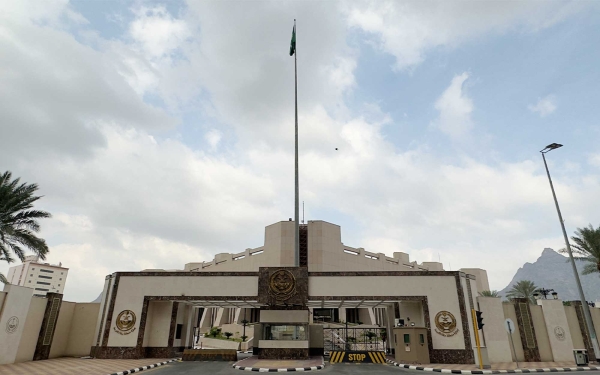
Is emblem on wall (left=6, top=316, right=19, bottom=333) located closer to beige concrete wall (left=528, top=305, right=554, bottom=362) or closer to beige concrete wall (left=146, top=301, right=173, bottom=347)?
beige concrete wall (left=146, top=301, right=173, bottom=347)

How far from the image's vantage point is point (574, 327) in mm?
25766

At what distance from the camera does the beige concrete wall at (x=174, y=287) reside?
25.3 meters

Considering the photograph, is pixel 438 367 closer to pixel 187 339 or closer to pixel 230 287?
pixel 230 287

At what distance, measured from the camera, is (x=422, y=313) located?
25.6 metres

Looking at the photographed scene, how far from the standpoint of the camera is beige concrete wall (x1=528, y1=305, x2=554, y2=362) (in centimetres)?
2488

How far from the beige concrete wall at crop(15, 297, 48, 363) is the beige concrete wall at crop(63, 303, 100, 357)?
2990mm

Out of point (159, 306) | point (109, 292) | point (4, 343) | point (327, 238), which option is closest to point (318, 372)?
point (159, 306)

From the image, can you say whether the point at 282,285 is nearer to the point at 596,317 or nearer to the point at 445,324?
the point at 445,324

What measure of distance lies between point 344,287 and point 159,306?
46.2 ft

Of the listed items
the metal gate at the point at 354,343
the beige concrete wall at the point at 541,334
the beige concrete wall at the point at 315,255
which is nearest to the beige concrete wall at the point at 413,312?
the metal gate at the point at 354,343

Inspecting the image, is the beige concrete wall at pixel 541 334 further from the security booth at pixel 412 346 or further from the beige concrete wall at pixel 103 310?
the beige concrete wall at pixel 103 310

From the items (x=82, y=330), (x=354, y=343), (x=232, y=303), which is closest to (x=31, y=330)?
(x=82, y=330)

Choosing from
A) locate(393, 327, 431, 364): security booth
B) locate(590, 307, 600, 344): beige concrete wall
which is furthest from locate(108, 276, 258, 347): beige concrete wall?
locate(590, 307, 600, 344): beige concrete wall

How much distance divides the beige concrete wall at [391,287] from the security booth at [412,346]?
2286mm
